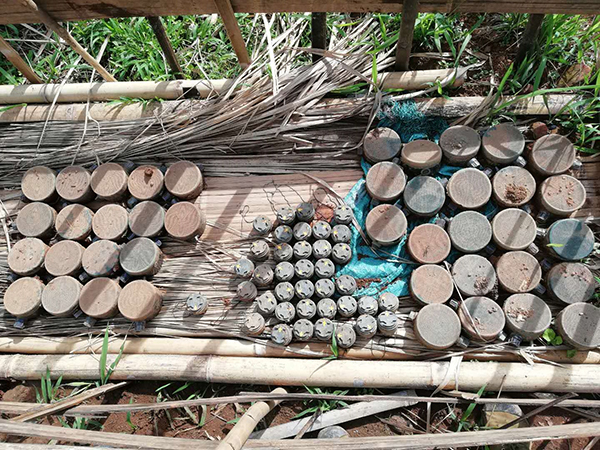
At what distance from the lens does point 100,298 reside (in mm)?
3080

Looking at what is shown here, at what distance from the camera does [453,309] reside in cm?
292

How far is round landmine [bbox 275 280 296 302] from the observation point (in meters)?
2.97

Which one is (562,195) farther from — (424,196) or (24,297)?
(24,297)

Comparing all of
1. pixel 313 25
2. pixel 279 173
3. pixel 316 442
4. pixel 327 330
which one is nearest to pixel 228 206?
pixel 279 173

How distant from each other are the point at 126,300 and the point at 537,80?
3.79m

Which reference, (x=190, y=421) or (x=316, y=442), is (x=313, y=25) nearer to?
(x=316, y=442)

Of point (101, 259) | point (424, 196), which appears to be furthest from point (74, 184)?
point (424, 196)

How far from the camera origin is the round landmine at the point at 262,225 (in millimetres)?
3156

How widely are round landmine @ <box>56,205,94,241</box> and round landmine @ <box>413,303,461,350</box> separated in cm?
280

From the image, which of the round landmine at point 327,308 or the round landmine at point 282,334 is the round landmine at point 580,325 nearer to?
the round landmine at point 327,308

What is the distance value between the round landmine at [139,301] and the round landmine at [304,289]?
3.66ft

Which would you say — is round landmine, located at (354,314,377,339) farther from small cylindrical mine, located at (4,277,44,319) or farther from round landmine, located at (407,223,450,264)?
small cylindrical mine, located at (4,277,44,319)

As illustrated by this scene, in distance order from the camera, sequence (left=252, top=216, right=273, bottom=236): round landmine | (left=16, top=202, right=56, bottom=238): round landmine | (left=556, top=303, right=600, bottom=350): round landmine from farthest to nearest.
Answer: (left=16, top=202, right=56, bottom=238): round landmine, (left=252, top=216, right=273, bottom=236): round landmine, (left=556, top=303, right=600, bottom=350): round landmine

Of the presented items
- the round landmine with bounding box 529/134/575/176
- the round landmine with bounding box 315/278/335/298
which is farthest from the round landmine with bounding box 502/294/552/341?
the round landmine with bounding box 315/278/335/298
